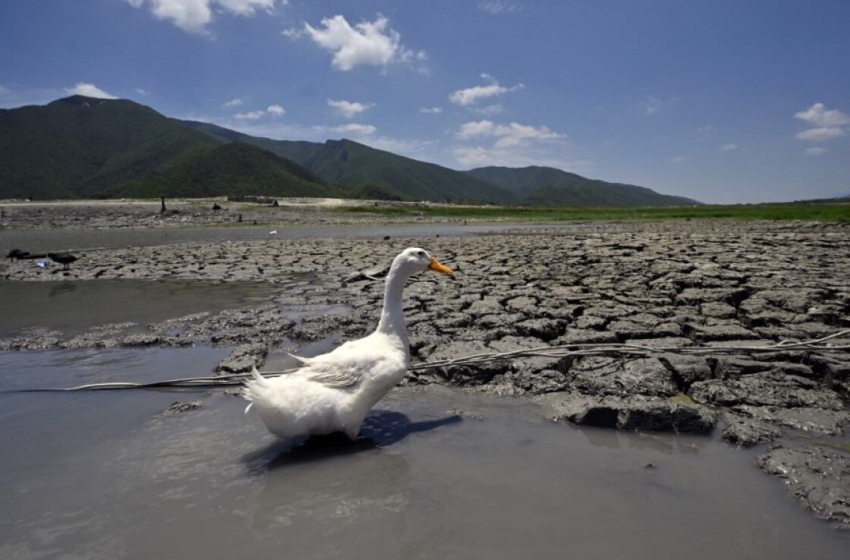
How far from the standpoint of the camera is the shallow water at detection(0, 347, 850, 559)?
258 centimetres

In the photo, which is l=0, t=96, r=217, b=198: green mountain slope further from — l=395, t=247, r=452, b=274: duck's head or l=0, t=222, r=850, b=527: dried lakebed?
l=395, t=247, r=452, b=274: duck's head

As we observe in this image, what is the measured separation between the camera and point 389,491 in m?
3.15

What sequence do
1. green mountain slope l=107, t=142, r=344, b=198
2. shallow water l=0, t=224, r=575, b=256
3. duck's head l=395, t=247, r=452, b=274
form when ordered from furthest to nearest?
1. green mountain slope l=107, t=142, r=344, b=198
2. shallow water l=0, t=224, r=575, b=256
3. duck's head l=395, t=247, r=452, b=274

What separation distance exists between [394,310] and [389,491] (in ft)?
5.59

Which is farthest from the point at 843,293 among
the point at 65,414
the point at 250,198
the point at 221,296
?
the point at 250,198

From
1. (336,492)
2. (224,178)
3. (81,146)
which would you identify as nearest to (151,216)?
(336,492)

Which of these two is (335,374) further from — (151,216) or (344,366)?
(151,216)

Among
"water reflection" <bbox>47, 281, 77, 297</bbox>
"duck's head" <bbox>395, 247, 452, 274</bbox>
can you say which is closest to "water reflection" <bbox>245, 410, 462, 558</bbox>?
"duck's head" <bbox>395, 247, 452, 274</bbox>

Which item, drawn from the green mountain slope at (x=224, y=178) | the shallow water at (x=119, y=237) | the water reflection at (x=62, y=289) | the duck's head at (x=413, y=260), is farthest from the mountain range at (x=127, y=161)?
the duck's head at (x=413, y=260)

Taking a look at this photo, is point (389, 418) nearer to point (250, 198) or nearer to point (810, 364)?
point (810, 364)

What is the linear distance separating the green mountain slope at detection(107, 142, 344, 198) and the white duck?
3479 inches

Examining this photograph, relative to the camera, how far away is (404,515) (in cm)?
288

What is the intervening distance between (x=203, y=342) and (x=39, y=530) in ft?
13.7

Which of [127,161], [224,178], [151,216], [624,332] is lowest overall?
[624,332]
